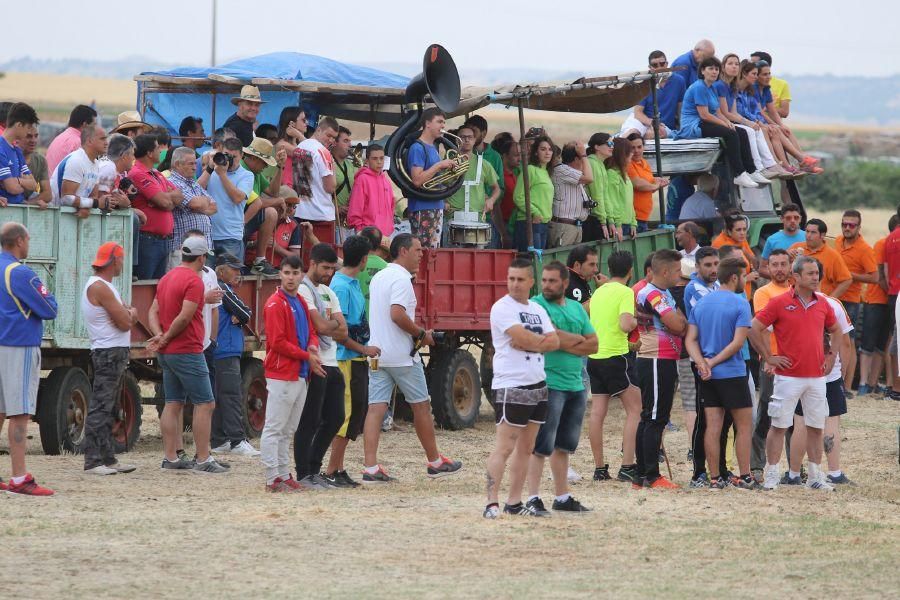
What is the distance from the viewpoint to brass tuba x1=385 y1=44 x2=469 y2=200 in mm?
14336

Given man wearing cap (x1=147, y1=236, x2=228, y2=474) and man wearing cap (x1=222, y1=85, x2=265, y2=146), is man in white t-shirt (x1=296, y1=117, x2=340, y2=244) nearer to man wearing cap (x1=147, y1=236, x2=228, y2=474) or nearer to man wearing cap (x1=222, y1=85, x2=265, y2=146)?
man wearing cap (x1=222, y1=85, x2=265, y2=146)

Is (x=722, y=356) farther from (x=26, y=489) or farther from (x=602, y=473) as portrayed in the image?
(x=26, y=489)

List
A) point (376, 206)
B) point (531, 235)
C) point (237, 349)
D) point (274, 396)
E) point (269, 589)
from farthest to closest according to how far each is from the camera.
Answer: point (531, 235)
point (376, 206)
point (237, 349)
point (274, 396)
point (269, 589)

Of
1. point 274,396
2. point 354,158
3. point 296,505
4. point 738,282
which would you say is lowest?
point 296,505

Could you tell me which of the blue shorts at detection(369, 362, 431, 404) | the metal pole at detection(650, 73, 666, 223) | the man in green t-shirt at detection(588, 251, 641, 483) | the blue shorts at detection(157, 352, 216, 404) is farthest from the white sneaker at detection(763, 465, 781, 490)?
the metal pole at detection(650, 73, 666, 223)

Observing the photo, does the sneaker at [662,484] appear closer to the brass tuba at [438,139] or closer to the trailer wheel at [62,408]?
the brass tuba at [438,139]

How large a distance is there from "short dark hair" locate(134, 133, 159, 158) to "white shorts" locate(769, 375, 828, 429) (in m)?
5.49

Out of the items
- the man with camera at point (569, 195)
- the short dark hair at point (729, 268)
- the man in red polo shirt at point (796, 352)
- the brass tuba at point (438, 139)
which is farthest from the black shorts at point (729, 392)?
the man with camera at point (569, 195)

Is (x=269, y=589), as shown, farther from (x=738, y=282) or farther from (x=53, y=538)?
(x=738, y=282)

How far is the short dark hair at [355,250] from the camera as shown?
434 inches

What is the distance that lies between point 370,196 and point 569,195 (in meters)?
2.50

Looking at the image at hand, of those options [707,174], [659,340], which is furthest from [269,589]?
[707,174]

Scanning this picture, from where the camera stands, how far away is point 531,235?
1523cm

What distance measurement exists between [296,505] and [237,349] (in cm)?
321
